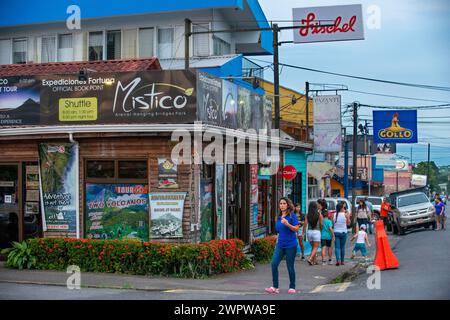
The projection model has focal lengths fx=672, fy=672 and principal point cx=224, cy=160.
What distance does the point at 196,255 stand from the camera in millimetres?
14227

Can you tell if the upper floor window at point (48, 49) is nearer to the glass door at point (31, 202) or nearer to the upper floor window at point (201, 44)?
the upper floor window at point (201, 44)

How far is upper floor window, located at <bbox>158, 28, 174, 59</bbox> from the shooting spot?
3123 cm

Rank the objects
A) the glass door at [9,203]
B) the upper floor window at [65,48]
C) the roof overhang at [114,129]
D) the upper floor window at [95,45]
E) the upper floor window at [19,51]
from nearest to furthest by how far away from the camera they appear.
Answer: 1. the roof overhang at [114,129]
2. the glass door at [9,203]
3. the upper floor window at [95,45]
4. the upper floor window at [65,48]
5. the upper floor window at [19,51]

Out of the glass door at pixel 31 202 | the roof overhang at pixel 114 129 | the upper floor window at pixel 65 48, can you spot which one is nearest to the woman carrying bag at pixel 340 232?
the roof overhang at pixel 114 129

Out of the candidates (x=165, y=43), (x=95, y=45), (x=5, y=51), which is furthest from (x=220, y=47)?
(x=5, y=51)

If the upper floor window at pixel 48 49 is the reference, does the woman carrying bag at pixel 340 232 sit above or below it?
below

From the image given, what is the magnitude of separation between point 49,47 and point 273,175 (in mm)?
16186

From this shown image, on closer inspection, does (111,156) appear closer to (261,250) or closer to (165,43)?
(261,250)

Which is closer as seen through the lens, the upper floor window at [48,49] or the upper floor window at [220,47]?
the upper floor window at [220,47]

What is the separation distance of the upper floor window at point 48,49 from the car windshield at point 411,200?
1830cm

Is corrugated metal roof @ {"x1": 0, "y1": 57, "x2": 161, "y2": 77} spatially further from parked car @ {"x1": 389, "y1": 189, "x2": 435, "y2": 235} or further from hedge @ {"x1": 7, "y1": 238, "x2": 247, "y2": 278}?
parked car @ {"x1": 389, "y1": 189, "x2": 435, "y2": 235}

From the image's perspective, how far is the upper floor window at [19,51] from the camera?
3381 centimetres

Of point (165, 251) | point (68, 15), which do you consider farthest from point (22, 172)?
point (68, 15)

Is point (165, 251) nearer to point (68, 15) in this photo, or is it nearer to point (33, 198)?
point (33, 198)
